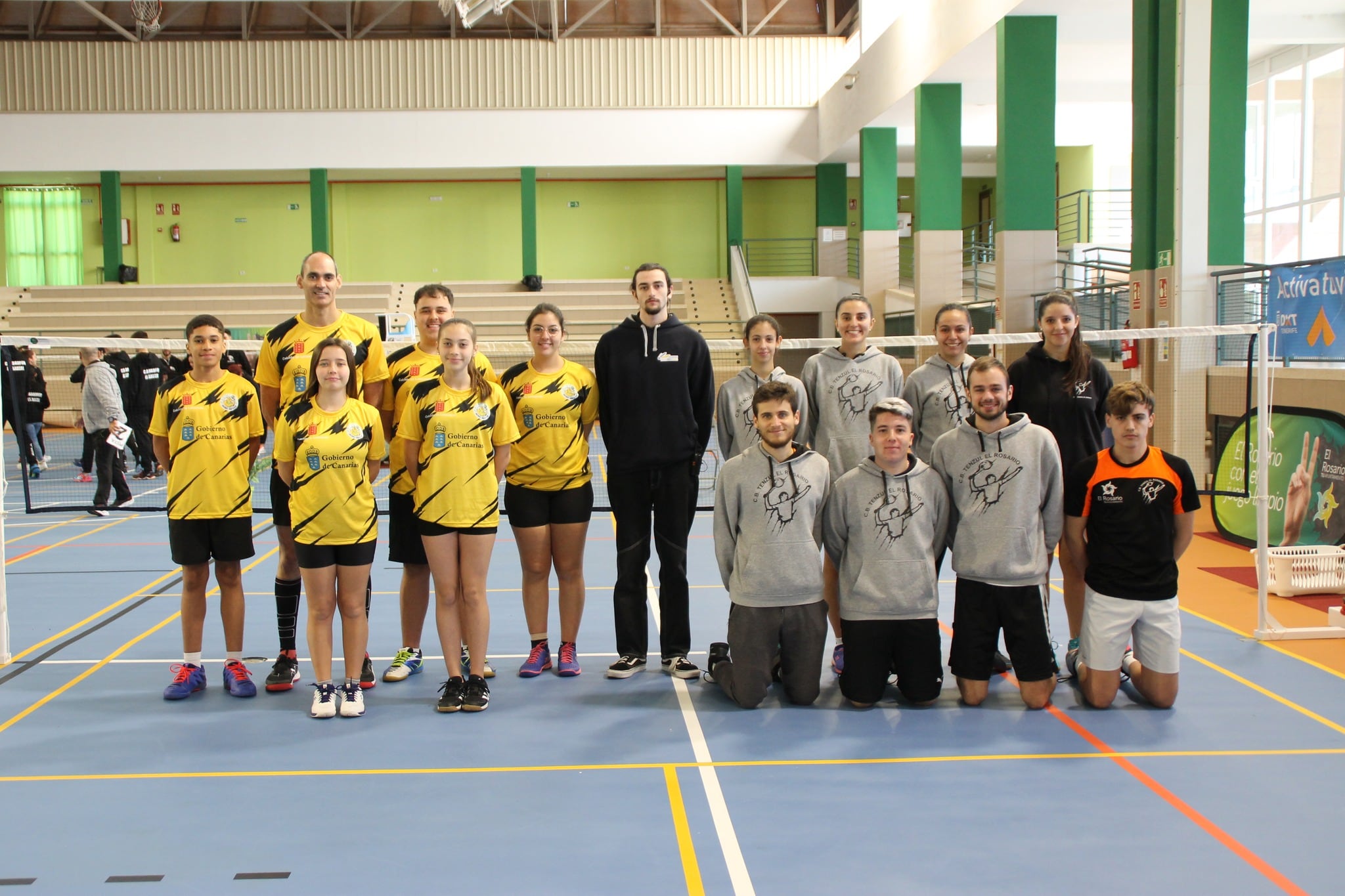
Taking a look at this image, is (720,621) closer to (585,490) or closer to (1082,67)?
(585,490)

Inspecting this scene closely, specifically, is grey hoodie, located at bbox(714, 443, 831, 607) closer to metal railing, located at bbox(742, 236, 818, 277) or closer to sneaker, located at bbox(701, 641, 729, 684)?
sneaker, located at bbox(701, 641, 729, 684)

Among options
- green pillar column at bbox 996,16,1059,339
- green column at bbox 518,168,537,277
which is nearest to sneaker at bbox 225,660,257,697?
green pillar column at bbox 996,16,1059,339

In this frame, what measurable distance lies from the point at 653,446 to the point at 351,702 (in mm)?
1791

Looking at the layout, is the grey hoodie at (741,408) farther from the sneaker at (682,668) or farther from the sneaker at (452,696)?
the sneaker at (452,696)

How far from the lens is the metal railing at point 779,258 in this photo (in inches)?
1107

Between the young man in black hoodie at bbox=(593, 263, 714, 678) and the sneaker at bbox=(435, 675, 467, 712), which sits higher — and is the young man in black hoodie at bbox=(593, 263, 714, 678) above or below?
above

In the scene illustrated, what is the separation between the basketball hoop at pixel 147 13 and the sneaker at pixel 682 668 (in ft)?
63.8

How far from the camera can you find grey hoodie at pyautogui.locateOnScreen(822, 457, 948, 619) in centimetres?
459

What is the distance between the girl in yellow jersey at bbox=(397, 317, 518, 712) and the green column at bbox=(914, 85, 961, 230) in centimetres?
1418

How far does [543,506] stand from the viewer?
505 cm

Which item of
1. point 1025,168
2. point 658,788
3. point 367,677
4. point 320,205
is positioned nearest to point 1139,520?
point 658,788

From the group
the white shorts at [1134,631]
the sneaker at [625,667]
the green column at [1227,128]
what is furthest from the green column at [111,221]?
the white shorts at [1134,631]

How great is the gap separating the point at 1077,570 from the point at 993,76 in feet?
44.5

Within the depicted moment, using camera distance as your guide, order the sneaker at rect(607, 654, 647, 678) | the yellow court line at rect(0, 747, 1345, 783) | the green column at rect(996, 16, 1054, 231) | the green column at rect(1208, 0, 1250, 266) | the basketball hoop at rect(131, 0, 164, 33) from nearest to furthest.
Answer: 1. the yellow court line at rect(0, 747, 1345, 783)
2. the sneaker at rect(607, 654, 647, 678)
3. the green column at rect(1208, 0, 1250, 266)
4. the green column at rect(996, 16, 1054, 231)
5. the basketball hoop at rect(131, 0, 164, 33)
